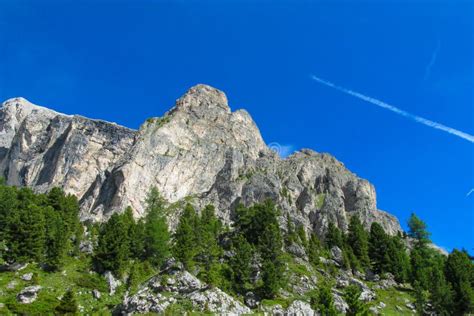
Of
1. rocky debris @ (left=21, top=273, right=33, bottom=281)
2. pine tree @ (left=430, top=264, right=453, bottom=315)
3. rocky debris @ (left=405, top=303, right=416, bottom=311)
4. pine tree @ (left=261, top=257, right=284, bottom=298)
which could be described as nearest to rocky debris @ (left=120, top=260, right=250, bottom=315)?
pine tree @ (left=261, top=257, right=284, bottom=298)

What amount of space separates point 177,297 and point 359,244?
65.6m

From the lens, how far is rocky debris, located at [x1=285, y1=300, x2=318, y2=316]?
73.9 metres

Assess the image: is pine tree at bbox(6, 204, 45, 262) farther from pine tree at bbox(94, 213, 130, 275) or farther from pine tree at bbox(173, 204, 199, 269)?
pine tree at bbox(173, 204, 199, 269)

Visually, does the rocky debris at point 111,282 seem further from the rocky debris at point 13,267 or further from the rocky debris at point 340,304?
the rocky debris at point 340,304

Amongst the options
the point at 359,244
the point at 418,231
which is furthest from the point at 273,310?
the point at 418,231

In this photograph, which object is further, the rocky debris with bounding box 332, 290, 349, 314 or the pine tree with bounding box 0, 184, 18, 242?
the pine tree with bounding box 0, 184, 18, 242

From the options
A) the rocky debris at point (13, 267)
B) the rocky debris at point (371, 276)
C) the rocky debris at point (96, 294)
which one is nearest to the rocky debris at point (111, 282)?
the rocky debris at point (96, 294)

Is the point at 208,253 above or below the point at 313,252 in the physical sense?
below

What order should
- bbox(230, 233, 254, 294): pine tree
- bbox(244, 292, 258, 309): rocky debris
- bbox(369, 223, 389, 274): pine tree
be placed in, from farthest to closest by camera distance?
bbox(369, 223, 389, 274): pine tree
bbox(230, 233, 254, 294): pine tree
bbox(244, 292, 258, 309): rocky debris

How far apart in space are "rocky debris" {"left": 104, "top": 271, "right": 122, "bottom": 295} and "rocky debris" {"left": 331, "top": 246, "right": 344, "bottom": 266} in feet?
193

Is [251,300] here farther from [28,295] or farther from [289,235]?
[289,235]

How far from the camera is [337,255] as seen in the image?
117625 millimetres

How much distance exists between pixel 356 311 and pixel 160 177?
126934 millimetres

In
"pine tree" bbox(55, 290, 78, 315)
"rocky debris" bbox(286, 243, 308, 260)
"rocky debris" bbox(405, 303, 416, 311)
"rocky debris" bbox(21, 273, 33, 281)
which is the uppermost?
"rocky debris" bbox(286, 243, 308, 260)
